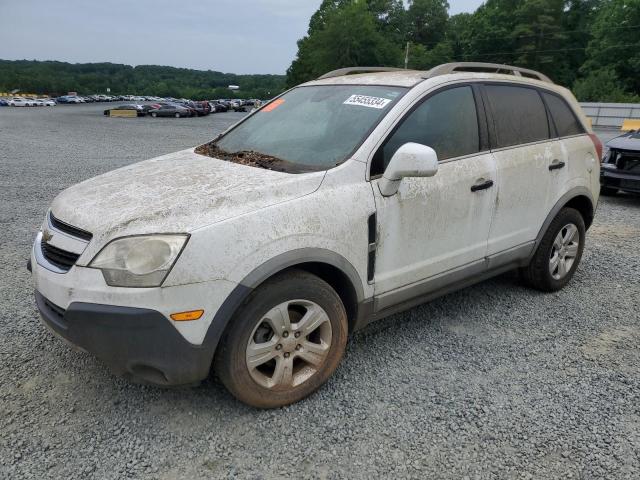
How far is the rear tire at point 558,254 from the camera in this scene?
420 centimetres

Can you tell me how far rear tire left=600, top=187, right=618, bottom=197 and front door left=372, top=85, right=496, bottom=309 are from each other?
20.6 feet

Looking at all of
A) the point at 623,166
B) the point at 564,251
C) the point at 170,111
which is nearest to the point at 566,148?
the point at 564,251

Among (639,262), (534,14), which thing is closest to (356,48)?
(534,14)

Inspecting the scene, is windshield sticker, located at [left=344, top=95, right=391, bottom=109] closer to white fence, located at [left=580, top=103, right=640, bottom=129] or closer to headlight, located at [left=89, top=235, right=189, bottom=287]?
headlight, located at [left=89, top=235, right=189, bottom=287]

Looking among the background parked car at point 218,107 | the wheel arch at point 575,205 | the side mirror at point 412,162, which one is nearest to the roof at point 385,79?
the side mirror at point 412,162

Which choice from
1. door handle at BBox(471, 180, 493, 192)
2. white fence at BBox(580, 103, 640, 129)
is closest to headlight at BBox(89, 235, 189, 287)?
door handle at BBox(471, 180, 493, 192)

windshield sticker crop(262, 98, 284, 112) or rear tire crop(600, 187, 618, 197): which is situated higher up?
windshield sticker crop(262, 98, 284, 112)

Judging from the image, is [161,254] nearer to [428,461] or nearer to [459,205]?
[428,461]

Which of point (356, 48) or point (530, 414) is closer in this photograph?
point (530, 414)

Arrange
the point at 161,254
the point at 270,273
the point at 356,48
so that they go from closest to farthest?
the point at 161,254
the point at 270,273
the point at 356,48

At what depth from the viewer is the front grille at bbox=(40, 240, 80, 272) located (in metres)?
2.48

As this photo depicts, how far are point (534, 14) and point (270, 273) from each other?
74.7 m

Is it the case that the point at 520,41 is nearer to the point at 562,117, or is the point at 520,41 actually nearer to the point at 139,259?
the point at 562,117

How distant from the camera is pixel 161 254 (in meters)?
2.31
